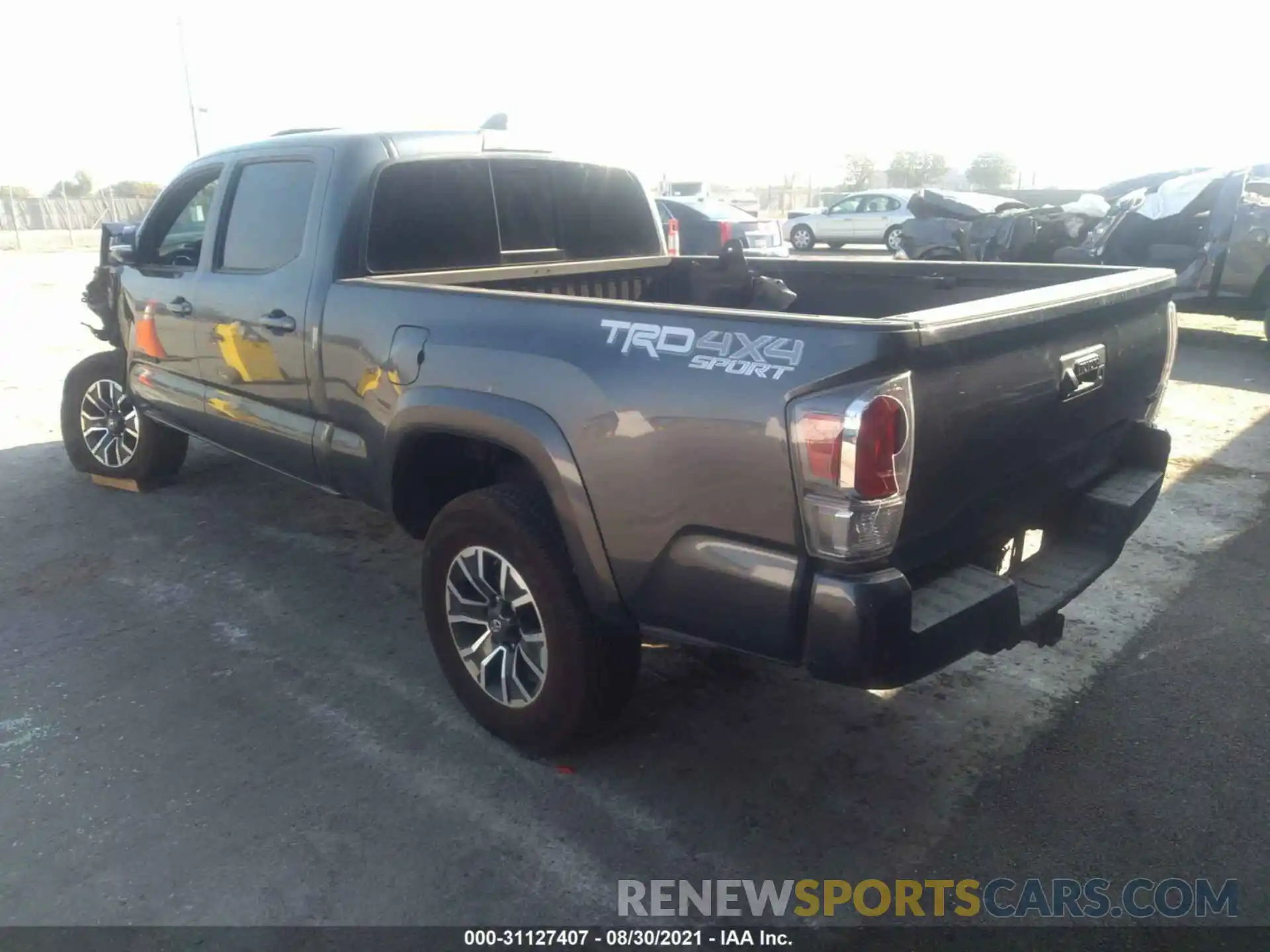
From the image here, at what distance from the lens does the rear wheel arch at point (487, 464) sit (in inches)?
111

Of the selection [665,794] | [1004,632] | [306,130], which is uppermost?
[306,130]

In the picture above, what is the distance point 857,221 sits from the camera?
2430cm

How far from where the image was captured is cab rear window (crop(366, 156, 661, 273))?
3.97 m

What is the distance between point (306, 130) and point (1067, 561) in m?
3.68

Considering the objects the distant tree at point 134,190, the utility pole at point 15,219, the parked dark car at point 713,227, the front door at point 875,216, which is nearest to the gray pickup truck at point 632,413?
the parked dark car at point 713,227

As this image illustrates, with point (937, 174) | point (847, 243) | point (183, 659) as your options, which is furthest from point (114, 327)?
point (937, 174)

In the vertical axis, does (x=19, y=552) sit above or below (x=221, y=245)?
below

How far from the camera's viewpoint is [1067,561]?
312 centimetres

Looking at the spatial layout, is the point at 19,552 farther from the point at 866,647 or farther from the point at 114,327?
the point at 866,647

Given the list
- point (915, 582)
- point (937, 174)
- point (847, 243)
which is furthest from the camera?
point (937, 174)

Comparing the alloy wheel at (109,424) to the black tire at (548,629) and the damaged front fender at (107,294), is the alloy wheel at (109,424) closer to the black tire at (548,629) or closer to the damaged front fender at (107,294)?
the damaged front fender at (107,294)

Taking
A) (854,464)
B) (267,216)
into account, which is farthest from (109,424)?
(854,464)

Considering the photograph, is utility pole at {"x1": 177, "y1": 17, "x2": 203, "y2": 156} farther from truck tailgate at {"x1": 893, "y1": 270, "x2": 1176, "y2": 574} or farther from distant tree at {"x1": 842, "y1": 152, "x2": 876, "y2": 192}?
distant tree at {"x1": 842, "y1": 152, "x2": 876, "y2": 192}

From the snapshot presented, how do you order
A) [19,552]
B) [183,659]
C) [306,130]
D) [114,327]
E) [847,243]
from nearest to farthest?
[183,659] < [306,130] < [19,552] < [114,327] < [847,243]
